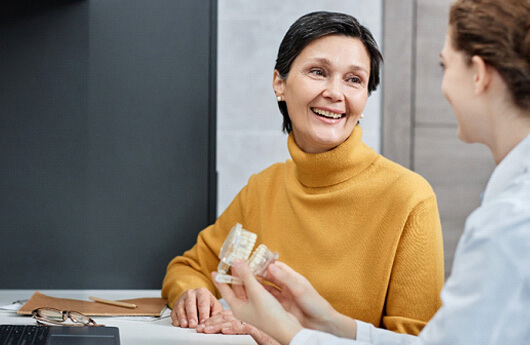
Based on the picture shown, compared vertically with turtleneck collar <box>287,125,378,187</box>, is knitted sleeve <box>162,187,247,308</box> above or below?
below

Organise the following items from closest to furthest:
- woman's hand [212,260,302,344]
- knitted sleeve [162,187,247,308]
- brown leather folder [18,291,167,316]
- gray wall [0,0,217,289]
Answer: woman's hand [212,260,302,344], brown leather folder [18,291,167,316], knitted sleeve [162,187,247,308], gray wall [0,0,217,289]

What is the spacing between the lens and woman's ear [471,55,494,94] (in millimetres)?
715

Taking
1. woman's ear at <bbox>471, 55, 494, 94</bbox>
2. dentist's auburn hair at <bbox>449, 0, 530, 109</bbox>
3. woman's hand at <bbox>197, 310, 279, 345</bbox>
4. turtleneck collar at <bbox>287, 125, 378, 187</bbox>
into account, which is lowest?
woman's hand at <bbox>197, 310, 279, 345</bbox>

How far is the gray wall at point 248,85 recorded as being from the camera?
1680mm

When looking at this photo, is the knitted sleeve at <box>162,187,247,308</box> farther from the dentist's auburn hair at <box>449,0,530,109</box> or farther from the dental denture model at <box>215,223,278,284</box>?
the dentist's auburn hair at <box>449,0,530,109</box>

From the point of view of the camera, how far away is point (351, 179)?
135cm

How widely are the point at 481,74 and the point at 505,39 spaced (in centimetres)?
5

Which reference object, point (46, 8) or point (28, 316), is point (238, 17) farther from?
point (28, 316)

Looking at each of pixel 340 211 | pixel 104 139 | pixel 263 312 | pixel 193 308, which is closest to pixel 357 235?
pixel 340 211

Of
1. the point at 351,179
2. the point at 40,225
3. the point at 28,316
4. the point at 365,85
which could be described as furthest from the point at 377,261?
the point at 40,225

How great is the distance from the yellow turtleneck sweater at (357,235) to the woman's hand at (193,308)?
0.07 meters

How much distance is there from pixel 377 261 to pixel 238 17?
808 millimetres

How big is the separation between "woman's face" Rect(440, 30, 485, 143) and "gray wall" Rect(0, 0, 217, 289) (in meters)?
0.97

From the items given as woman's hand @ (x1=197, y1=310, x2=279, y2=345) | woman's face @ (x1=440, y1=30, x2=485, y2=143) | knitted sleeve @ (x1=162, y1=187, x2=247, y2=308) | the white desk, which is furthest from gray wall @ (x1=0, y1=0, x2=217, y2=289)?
woman's face @ (x1=440, y1=30, x2=485, y2=143)
